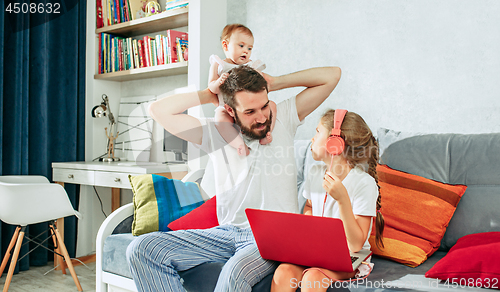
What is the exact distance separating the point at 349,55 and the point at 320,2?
373 millimetres

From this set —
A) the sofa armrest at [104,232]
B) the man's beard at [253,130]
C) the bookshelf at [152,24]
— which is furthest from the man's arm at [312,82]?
the bookshelf at [152,24]

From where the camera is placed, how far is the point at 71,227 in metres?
2.79

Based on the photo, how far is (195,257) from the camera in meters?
1.28

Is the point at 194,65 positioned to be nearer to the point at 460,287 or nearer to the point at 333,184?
the point at 333,184

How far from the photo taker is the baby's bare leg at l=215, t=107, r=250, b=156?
1.35m

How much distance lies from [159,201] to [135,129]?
1.29m

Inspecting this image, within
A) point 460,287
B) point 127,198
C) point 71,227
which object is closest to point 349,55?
point 460,287

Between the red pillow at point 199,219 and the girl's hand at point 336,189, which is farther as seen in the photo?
the red pillow at point 199,219

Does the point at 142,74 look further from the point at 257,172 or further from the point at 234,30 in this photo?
the point at 257,172

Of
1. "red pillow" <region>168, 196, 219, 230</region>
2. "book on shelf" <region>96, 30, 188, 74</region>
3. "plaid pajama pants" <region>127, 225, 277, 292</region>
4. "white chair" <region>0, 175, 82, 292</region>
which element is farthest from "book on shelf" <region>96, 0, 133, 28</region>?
"plaid pajama pants" <region>127, 225, 277, 292</region>

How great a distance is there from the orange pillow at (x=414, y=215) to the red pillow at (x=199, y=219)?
692 millimetres

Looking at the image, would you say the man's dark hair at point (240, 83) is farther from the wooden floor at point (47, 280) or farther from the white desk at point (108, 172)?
the wooden floor at point (47, 280)

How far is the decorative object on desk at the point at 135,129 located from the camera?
279cm

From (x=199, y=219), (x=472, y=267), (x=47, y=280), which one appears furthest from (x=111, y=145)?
(x=472, y=267)
